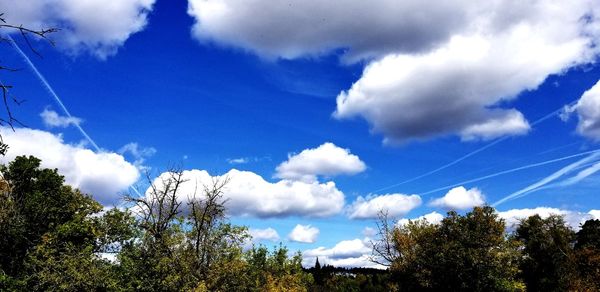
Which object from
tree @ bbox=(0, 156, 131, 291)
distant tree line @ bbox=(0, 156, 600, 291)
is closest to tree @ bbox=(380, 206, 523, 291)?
distant tree line @ bbox=(0, 156, 600, 291)

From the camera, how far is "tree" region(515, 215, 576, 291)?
177 feet

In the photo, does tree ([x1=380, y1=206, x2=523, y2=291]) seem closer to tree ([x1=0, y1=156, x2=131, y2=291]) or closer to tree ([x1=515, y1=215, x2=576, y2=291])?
tree ([x1=515, y1=215, x2=576, y2=291])

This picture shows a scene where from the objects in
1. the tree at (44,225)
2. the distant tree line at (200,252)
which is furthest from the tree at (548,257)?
the tree at (44,225)

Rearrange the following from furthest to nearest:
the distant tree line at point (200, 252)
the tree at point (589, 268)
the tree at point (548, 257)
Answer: the tree at point (548, 257)
the tree at point (589, 268)
the distant tree line at point (200, 252)

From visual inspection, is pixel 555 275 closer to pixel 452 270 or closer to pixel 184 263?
pixel 452 270

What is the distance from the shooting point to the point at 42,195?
44531 mm

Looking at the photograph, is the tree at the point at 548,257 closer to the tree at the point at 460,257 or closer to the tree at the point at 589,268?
the tree at the point at 589,268

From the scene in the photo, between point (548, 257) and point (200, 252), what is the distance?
155 ft

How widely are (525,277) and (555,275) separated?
17.9 feet

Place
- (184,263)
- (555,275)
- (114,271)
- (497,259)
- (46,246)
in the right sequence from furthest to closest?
(555,275), (497,259), (46,246), (114,271), (184,263)

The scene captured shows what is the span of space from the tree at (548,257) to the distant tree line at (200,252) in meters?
0.13

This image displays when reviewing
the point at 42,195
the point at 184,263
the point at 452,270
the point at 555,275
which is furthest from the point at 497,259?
the point at 42,195

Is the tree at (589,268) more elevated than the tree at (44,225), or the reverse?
the tree at (44,225)

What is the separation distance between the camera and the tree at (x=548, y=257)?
177 ft
